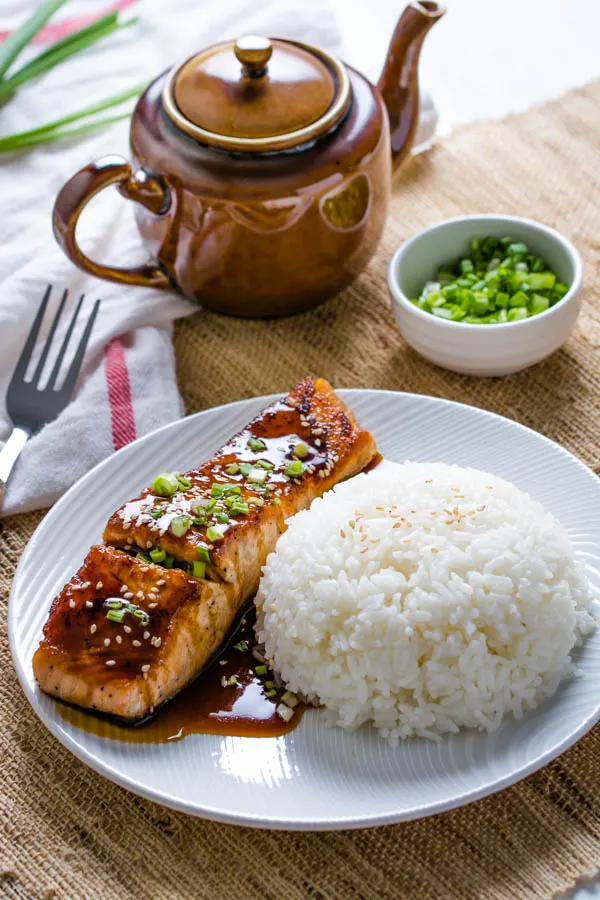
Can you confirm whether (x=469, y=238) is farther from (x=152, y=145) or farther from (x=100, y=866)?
(x=100, y=866)

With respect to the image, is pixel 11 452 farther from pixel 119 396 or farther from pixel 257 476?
pixel 257 476

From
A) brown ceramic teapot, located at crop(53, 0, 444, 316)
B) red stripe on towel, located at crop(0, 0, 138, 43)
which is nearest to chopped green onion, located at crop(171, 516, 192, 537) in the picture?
brown ceramic teapot, located at crop(53, 0, 444, 316)

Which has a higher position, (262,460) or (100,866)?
(262,460)

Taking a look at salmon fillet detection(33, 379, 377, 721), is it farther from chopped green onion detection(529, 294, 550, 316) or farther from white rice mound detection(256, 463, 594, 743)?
chopped green onion detection(529, 294, 550, 316)

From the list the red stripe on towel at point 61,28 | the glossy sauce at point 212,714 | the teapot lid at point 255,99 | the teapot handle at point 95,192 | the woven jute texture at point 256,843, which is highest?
the teapot lid at point 255,99

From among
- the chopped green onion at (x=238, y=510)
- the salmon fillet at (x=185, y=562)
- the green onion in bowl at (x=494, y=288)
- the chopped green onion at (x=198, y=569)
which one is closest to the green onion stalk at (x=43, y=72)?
the green onion in bowl at (x=494, y=288)

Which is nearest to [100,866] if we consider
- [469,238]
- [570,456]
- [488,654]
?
[488,654]

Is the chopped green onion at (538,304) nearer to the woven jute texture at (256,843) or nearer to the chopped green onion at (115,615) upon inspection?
the woven jute texture at (256,843)
